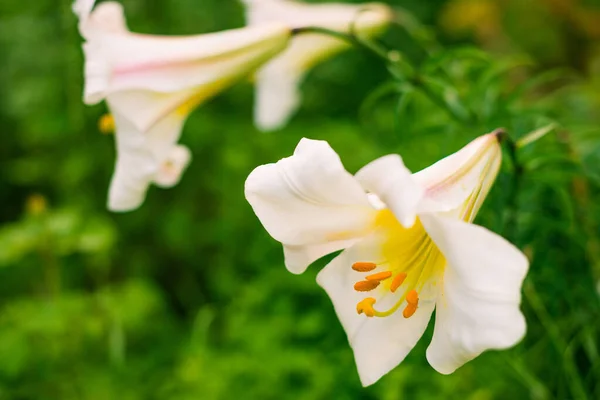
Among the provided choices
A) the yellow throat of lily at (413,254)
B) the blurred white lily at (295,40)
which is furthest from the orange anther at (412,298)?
the blurred white lily at (295,40)

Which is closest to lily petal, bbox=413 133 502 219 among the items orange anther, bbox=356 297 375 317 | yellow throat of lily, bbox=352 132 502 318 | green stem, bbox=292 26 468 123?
yellow throat of lily, bbox=352 132 502 318

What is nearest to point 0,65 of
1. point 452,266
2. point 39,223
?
point 39,223

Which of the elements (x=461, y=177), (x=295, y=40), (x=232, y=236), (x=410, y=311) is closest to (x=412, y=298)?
(x=410, y=311)

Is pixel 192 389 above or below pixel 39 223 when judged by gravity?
below

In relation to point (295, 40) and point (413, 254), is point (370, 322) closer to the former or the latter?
point (413, 254)

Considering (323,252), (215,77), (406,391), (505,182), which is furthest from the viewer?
(406,391)

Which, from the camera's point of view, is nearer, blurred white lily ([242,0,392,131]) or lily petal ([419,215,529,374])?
lily petal ([419,215,529,374])

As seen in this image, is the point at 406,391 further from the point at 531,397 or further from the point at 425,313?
the point at 425,313

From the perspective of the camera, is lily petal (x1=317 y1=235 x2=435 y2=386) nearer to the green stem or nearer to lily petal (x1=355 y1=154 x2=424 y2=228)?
lily petal (x1=355 y1=154 x2=424 y2=228)
